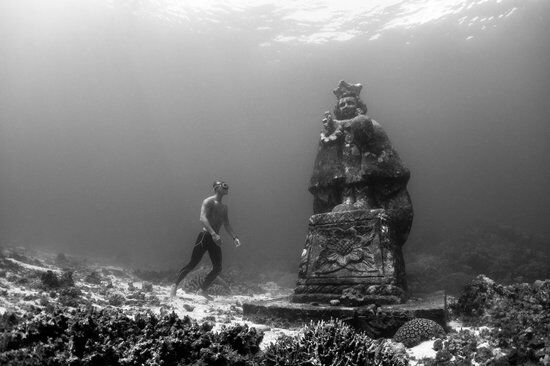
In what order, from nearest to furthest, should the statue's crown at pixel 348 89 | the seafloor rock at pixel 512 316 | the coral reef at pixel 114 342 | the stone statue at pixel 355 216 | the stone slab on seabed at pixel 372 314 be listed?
the coral reef at pixel 114 342 → the seafloor rock at pixel 512 316 → the stone slab on seabed at pixel 372 314 → the stone statue at pixel 355 216 → the statue's crown at pixel 348 89

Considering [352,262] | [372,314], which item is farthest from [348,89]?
[372,314]

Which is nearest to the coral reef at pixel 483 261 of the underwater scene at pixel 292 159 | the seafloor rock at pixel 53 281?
the underwater scene at pixel 292 159

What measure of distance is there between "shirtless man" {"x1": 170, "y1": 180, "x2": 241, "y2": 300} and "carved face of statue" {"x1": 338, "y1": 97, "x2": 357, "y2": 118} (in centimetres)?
420

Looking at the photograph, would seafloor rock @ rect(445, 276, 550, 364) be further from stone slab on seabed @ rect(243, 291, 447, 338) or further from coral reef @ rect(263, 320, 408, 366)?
coral reef @ rect(263, 320, 408, 366)

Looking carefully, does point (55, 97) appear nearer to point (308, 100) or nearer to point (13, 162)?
point (308, 100)

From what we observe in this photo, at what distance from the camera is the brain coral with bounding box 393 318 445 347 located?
457 cm

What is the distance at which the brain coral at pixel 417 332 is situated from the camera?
4.57 metres

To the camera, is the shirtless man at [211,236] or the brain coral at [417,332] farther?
the shirtless man at [211,236]

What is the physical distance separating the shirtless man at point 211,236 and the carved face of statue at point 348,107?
4196 mm

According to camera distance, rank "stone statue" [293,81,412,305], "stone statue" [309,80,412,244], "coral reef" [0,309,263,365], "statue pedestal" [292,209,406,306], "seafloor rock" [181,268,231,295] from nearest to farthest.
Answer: "coral reef" [0,309,263,365]
"statue pedestal" [292,209,406,306]
"stone statue" [293,81,412,305]
"stone statue" [309,80,412,244]
"seafloor rock" [181,268,231,295]

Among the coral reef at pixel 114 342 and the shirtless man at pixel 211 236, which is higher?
the shirtless man at pixel 211 236

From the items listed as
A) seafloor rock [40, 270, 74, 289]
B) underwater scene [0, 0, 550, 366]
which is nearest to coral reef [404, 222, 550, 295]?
underwater scene [0, 0, 550, 366]

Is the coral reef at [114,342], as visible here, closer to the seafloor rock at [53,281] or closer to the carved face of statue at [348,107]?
the seafloor rock at [53,281]

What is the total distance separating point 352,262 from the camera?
6719mm
